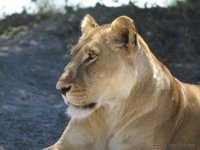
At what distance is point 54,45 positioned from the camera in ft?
30.2

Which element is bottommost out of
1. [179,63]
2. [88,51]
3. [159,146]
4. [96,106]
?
[179,63]

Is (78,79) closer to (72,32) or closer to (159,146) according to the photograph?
(159,146)

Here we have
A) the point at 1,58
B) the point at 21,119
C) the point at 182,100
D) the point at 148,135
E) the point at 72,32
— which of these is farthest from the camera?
the point at 72,32

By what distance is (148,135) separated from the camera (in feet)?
14.0

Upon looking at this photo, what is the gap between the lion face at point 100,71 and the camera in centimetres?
401

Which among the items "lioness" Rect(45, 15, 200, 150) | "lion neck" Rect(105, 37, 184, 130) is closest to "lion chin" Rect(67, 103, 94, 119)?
"lioness" Rect(45, 15, 200, 150)

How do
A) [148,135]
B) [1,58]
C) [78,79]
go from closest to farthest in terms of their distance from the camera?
1. [78,79]
2. [148,135]
3. [1,58]

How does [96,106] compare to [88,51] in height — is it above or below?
below

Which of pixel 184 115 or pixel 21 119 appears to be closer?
pixel 184 115

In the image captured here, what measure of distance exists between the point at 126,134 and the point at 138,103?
20cm

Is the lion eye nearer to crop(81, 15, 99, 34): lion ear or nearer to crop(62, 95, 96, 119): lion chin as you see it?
crop(62, 95, 96, 119): lion chin

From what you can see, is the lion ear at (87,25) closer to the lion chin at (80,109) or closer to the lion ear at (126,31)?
the lion ear at (126,31)

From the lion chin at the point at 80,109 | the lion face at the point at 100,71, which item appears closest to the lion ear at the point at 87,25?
the lion face at the point at 100,71

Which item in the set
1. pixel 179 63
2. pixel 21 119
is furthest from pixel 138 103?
pixel 179 63
